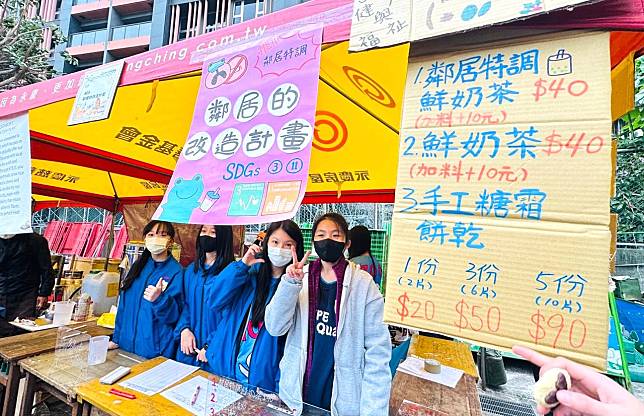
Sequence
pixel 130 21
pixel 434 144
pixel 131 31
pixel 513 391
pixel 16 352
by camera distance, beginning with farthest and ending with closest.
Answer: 1. pixel 130 21
2. pixel 131 31
3. pixel 513 391
4. pixel 16 352
5. pixel 434 144

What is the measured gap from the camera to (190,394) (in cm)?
170

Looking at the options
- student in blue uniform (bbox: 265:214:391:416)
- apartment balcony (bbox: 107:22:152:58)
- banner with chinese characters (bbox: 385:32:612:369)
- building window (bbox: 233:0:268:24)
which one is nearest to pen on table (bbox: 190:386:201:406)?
student in blue uniform (bbox: 265:214:391:416)

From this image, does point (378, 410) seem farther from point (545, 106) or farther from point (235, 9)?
point (235, 9)

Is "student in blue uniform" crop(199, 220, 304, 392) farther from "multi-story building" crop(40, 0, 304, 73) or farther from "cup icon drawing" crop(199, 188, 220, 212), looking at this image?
"multi-story building" crop(40, 0, 304, 73)

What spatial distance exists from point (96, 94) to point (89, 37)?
2422 cm

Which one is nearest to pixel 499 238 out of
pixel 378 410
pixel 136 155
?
pixel 378 410

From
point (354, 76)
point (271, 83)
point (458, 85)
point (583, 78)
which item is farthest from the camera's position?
point (354, 76)

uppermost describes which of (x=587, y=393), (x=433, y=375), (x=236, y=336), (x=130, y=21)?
(x=130, y=21)

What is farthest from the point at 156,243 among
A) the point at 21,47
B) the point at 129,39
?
the point at 129,39

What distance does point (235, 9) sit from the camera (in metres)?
16.8

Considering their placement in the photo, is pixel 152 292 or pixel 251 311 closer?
pixel 251 311

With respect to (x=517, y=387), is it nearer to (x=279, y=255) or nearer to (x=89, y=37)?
(x=279, y=255)

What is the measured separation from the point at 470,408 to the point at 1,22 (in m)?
10.3

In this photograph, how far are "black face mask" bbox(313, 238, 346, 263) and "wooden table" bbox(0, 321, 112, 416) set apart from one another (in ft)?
6.97
